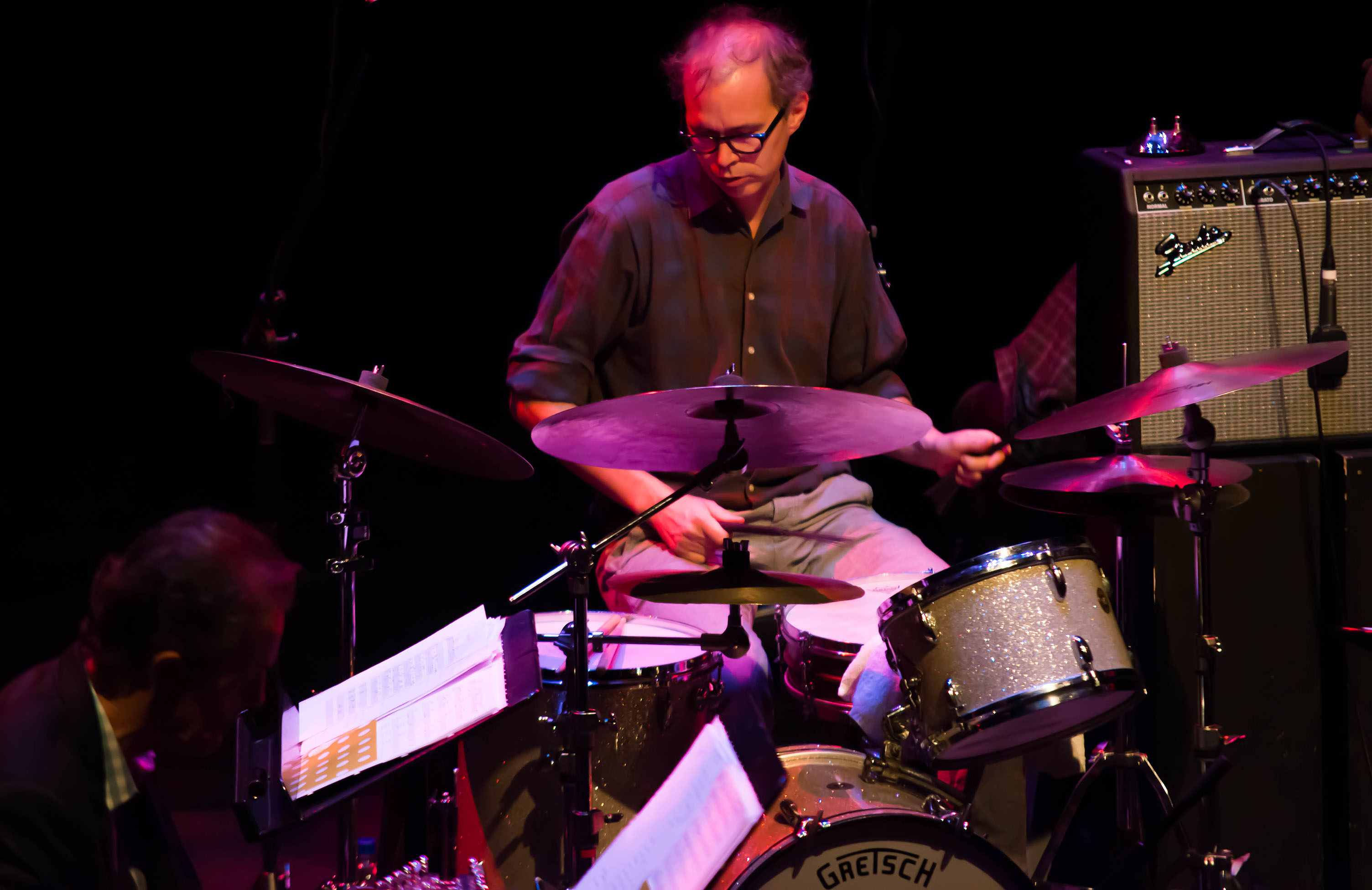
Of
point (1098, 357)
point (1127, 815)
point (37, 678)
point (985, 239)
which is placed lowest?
point (1127, 815)

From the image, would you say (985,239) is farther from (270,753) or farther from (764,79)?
(270,753)

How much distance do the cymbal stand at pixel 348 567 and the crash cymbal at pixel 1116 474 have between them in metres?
1.24

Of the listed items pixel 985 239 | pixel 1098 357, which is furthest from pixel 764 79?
pixel 985 239

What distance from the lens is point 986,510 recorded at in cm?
332

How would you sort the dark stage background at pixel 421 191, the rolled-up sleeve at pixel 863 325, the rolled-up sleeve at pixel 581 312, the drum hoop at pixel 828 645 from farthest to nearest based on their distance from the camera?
the dark stage background at pixel 421 191 → the rolled-up sleeve at pixel 863 325 → the rolled-up sleeve at pixel 581 312 → the drum hoop at pixel 828 645

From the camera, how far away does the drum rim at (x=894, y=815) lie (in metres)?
1.64

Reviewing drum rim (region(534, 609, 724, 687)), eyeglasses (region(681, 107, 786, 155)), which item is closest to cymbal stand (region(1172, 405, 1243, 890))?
drum rim (region(534, 609, 724, 687))

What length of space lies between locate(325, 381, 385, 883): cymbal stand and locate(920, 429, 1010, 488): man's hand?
1.09 meters

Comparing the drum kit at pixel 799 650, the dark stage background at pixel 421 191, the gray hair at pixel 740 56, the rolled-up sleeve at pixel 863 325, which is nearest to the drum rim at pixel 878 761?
the drum kit at pixel 799 650

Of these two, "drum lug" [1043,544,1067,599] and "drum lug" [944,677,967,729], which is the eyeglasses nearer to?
"drum lug" [1043,544,1067,599]

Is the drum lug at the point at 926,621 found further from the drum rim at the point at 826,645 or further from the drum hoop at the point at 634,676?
the drum hoop at the point at 634,676

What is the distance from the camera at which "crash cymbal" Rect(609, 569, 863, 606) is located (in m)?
1.80

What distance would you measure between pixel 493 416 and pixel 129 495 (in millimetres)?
1265

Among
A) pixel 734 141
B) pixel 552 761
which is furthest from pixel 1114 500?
pixel 552 761
